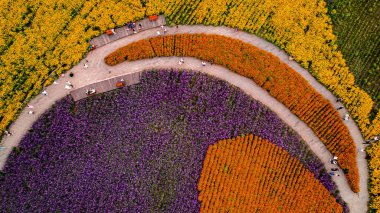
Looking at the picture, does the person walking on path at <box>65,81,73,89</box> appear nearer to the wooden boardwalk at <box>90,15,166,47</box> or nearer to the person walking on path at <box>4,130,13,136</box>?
the wooden boardwalk at <box>90,15,166,47</box>

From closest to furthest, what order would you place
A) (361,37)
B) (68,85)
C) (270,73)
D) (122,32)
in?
(68,85) → (270,73) → (122,32) → (361,37)

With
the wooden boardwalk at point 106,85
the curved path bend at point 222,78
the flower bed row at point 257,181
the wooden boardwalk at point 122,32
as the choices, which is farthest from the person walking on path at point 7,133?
the flower bed row at point 257,181

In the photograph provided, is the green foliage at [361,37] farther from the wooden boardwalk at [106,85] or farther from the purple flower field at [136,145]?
the wooden boardwalk at [106,85]

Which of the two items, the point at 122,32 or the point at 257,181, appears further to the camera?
the point at 122,32

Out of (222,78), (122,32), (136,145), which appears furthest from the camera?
(122,32)

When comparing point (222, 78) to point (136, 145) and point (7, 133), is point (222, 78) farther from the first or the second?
point (7, 133)

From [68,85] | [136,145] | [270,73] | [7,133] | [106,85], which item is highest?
[270,73]

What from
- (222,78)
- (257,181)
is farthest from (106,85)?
(257,181)
